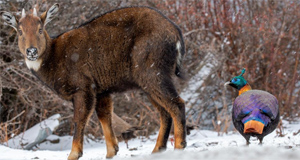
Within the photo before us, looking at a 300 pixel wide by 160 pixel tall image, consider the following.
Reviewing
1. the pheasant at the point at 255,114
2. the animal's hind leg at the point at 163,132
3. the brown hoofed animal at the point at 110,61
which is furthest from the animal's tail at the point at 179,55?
the pheasant at the point at 255,114

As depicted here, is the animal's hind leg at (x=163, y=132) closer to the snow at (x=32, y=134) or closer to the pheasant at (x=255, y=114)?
the pheasant at (x=255, y=114)

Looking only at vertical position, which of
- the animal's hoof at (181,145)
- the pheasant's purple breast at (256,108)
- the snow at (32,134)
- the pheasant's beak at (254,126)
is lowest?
the snow at (32,134)

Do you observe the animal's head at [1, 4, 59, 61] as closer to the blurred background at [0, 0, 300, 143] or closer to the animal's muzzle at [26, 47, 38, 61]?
the animal's muzzle at [26, 47, 38, 61]

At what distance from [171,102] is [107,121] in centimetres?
106

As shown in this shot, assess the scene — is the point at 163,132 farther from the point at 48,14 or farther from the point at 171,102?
the point at 48,14

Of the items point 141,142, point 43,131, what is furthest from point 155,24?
point 43,131

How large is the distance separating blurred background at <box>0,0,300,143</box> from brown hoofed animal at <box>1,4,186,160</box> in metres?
3.22

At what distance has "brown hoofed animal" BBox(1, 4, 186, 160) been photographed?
18.2ft

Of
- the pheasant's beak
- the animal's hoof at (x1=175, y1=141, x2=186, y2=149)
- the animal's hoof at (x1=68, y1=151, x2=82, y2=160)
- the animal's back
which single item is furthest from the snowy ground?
the animal's back

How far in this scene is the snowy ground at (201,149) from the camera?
3.42 meters

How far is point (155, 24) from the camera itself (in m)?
5.72

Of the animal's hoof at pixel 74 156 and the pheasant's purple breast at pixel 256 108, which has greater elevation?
the pheasant's purple breast at pixel 256 108

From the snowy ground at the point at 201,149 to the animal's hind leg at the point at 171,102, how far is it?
0.28 meters

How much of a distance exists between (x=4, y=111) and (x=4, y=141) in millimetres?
1490
